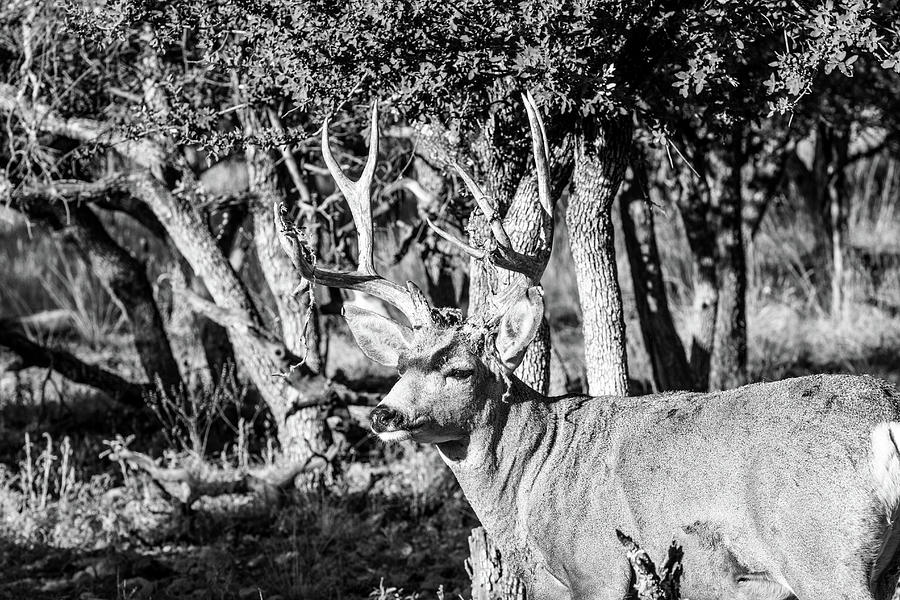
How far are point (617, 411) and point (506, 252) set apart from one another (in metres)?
0.86

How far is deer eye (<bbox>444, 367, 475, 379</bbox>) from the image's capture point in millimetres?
4836

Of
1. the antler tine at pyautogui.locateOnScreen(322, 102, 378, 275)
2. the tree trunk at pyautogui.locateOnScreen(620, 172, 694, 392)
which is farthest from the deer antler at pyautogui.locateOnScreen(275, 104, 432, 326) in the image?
the tree trunk at pyautogui.locateOnScreen(620, 172, 694, 392)

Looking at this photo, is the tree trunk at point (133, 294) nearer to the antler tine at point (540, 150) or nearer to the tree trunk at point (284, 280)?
the tree trunk at point (284, 280)

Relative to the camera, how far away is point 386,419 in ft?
15.0

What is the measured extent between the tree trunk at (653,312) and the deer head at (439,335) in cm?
384

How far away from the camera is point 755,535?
4.34 metres

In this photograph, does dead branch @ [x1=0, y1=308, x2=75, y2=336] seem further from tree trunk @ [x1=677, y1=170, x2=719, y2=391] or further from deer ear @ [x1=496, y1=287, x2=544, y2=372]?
deer ear @ [x1=496, y1=287, x2=544, y2=372]

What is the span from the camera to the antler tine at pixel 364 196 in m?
5.18

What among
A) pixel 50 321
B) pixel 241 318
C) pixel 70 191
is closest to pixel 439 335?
pixel 241 318

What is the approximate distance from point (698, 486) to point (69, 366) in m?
6.51

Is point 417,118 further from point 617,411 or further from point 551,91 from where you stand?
point 617,411

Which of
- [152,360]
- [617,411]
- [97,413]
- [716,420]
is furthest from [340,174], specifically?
[97,413]

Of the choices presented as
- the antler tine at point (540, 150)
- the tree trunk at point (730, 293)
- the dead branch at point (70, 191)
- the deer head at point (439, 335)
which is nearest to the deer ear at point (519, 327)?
the deer head at point (439, 335)

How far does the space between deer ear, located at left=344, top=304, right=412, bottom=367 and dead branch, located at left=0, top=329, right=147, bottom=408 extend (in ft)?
15.9
